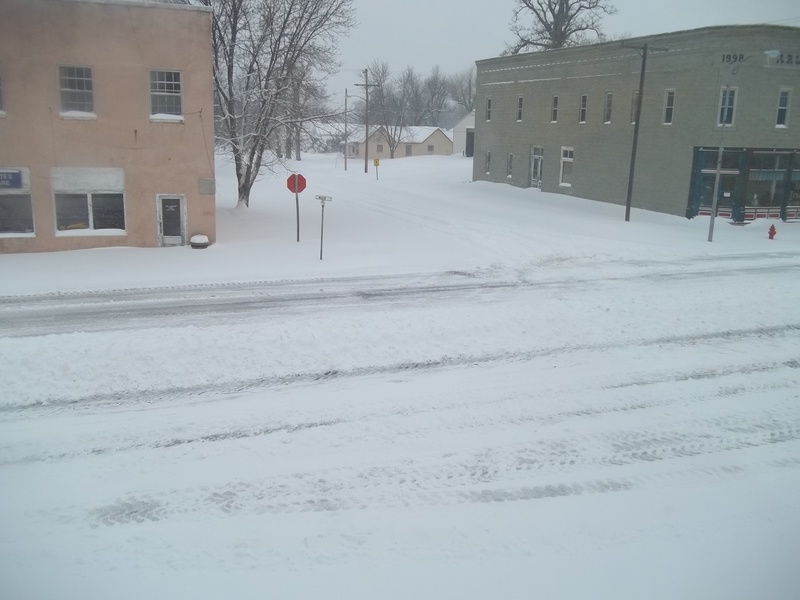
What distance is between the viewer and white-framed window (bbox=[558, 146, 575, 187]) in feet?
131

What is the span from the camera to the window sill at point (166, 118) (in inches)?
811

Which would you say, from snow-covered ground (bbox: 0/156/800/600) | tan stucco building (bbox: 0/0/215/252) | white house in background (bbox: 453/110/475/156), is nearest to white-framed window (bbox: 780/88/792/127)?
snow-covered ground (bbox: 0/156/800/600)

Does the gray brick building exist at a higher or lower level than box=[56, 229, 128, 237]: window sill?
higher

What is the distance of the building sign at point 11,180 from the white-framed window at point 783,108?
1181 inches

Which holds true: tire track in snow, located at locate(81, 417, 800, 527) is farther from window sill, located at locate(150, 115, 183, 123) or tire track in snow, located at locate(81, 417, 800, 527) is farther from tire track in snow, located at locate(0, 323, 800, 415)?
window sill, located at locate(150, 115, 183, 123)

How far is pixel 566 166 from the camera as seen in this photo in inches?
1587

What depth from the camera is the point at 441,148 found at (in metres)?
98.1

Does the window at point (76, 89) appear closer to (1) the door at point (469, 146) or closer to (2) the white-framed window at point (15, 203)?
(2) the white-framed window at point (15, 203)

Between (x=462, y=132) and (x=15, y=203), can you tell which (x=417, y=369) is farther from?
(x=462, y=132)

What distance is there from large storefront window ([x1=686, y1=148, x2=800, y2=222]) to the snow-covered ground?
14.3m

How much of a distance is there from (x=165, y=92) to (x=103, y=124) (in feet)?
6.83

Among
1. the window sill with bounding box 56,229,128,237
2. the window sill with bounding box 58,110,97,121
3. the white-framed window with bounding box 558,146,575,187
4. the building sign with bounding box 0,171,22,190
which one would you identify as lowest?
the window sill with bounding box 56,229,128,237

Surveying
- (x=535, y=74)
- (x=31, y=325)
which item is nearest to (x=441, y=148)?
(x=535, y=74)

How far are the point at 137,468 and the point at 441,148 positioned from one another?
3706 inches
